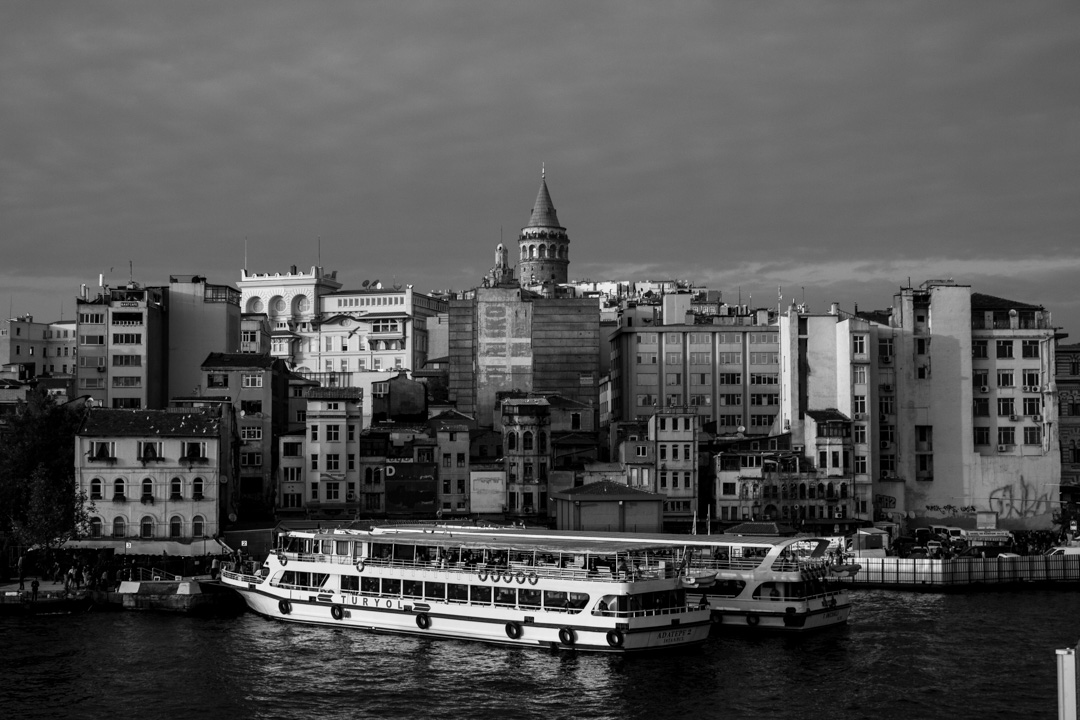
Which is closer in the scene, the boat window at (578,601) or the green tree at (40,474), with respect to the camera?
the boat window at (578,601)

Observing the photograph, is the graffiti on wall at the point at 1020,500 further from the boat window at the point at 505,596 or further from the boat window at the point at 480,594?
the boat window at the point at 480,594

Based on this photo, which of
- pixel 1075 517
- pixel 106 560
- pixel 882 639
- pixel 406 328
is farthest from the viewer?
pixel 406 328

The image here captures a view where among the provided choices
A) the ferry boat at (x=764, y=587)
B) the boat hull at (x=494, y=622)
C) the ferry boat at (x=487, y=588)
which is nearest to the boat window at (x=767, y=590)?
the ferry boat at (x=764, y=587)

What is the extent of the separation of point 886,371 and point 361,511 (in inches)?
1887

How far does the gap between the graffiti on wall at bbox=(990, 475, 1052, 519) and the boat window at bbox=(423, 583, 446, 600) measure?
65.0 meters

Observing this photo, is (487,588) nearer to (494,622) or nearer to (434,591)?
(494,622)

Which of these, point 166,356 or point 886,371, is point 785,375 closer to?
point 886,371

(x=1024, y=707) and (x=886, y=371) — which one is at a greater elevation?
(x=886, y=371)

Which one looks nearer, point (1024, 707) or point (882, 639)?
point (1024, 707)

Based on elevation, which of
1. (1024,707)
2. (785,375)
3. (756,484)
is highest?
(785,375)

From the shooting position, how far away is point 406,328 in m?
188

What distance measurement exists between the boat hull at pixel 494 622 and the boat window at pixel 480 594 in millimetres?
614

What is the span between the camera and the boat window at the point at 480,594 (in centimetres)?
6919

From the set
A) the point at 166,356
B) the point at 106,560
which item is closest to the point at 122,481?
the point at 106,560
